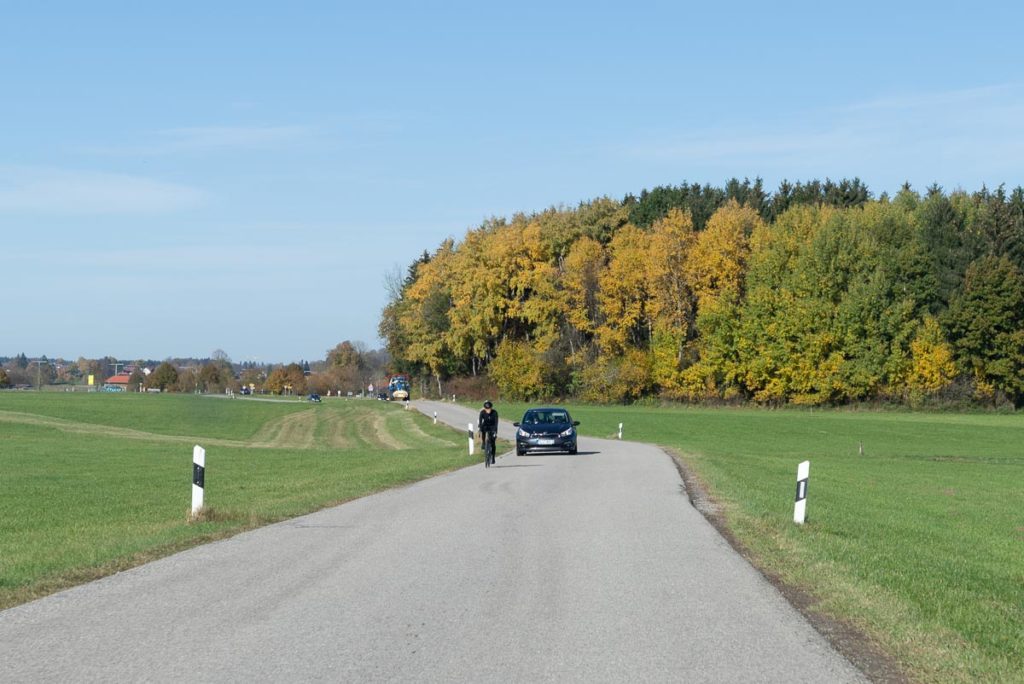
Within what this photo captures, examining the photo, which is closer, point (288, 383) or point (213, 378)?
point (213, 378)

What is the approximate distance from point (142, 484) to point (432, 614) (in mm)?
18944

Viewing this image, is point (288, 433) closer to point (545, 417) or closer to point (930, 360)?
point (545, 417)

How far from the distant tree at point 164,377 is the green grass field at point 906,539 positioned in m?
108

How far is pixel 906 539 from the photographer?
1612cm

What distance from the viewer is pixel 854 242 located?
263 feet

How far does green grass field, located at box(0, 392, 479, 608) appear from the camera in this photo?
12.8m

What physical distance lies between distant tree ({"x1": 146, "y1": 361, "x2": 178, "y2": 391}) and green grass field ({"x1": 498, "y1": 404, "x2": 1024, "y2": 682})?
108 meters

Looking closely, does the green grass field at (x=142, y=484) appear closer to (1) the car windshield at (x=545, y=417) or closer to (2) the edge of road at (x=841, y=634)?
(1) the car windshield at (x=545, y=417)

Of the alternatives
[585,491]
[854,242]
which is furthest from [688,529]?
[854,242]

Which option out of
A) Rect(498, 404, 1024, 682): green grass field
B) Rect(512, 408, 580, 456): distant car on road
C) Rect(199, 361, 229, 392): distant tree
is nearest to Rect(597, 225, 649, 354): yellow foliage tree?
Rect(199, 361, 229, 392): distant tree

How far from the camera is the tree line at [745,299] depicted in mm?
78312

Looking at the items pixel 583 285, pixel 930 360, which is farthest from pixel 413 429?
pixel 930 360

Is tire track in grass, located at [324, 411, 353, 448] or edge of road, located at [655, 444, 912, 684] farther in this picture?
tire track in grass, located at [324, 411, 353, 448]

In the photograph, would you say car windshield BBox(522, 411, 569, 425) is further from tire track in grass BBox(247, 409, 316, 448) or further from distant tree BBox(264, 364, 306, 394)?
distant tree BBox(264, 364, 306, 394)
